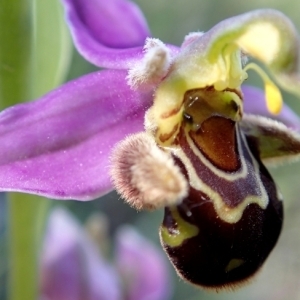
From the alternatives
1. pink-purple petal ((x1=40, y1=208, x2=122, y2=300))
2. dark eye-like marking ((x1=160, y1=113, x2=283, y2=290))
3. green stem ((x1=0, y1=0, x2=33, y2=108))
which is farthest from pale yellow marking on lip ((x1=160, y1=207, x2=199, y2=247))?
pink-purple petal ((x1=40, y1=208, x2=122, y2=300))

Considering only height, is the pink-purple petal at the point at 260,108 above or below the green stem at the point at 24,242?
above

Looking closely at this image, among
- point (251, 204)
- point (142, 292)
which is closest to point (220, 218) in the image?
point (251, 204)

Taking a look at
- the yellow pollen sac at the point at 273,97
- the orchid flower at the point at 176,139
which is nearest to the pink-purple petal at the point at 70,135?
the orchid flower at the point at 176,139

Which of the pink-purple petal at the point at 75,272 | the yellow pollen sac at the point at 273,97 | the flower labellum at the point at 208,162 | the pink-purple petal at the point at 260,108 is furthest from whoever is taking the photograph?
the pink-purple petal at the point at 75,272

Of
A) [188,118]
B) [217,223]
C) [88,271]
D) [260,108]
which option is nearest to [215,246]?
[217,223]

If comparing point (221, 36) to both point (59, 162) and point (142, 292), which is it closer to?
point (59, 162)

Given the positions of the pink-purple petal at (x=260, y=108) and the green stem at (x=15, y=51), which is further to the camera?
the pink-purple petal at (x=260, y=108)

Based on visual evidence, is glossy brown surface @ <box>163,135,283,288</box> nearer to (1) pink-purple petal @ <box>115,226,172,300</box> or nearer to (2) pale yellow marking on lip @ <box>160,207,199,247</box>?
(2) pale yellow marking on lip @ <box>160,207,199,247</box>

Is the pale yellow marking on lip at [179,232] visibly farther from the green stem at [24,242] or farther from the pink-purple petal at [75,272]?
the pink-purple petal at [75,272]
